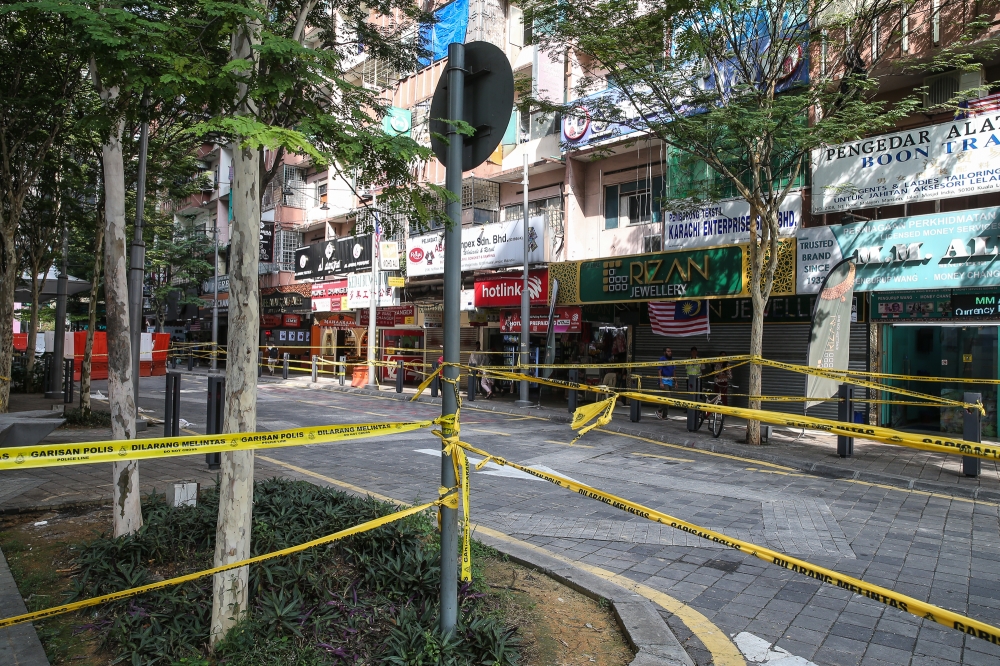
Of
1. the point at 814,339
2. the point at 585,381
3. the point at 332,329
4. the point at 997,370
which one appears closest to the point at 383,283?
the point at 332,329

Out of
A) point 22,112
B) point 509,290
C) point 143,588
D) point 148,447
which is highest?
point 22,112

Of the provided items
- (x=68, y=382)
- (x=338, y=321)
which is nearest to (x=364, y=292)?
(x=338, y=321)

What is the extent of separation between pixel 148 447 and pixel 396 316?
25.2m

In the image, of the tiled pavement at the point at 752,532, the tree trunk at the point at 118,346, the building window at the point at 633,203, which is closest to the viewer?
the tiled pavement at the point at 752,532

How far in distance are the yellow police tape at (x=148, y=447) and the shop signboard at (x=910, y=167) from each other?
1254cm

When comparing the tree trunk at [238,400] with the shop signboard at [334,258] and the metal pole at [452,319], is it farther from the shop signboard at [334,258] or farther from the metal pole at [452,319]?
the shop signboard at [334,258]

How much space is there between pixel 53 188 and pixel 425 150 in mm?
14279

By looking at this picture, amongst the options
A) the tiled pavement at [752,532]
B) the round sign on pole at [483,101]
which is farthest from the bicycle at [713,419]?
the round sign on pole at [483,101]

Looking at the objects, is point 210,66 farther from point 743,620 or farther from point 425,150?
point 743,620

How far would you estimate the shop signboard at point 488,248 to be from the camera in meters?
19.4

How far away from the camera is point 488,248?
20828mm

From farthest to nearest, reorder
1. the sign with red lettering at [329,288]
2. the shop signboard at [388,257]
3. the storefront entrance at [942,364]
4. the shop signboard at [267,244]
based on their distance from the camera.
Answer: the shop signboard at [267,244] → the sign with red lettering at [329,288] → the shop signboard at [388,257] → the storefront entrance at [942,364]

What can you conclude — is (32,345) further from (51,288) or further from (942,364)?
(942,364)

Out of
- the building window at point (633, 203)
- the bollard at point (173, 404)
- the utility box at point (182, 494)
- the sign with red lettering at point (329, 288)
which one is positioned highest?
the building window at point (633, 203)
